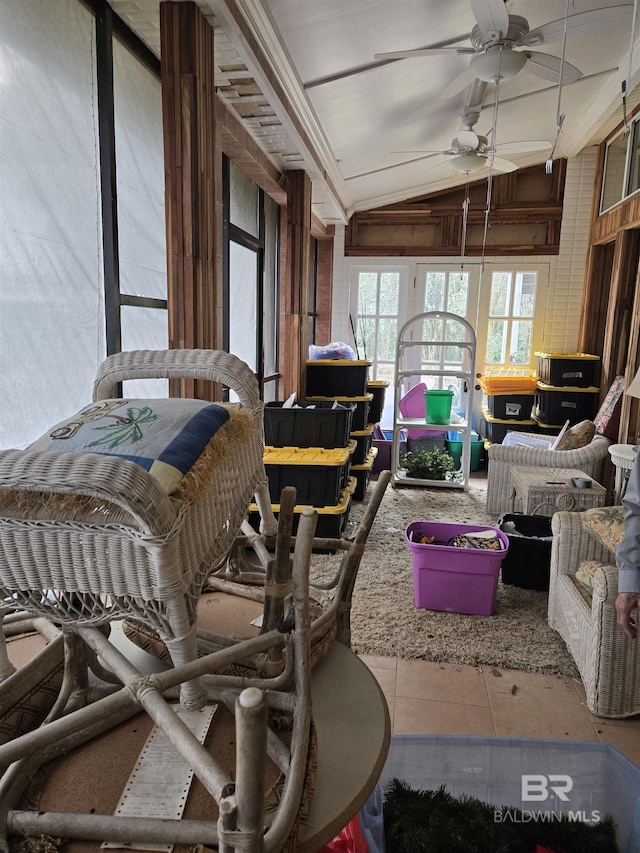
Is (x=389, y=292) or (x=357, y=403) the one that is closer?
(x=357, y=403)

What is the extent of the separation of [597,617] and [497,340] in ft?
16.7

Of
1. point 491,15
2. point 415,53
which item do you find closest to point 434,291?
point 415,53

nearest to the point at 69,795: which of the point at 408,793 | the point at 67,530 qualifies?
the point at 67,530

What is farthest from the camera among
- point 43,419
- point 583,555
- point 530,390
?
point 530,390

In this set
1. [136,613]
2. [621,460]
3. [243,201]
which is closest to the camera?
[136,613]

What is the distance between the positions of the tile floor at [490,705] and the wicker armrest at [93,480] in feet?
5.59

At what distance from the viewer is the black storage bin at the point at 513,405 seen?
20.1 ft

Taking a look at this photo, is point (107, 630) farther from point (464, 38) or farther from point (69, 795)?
point (464, 38)

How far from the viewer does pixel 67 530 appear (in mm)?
880

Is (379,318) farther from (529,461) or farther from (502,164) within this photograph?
(529,461)

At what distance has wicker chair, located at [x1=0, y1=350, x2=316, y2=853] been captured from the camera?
0.73m

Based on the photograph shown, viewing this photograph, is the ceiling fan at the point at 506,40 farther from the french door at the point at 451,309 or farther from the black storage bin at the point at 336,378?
the french door at the point at 451,309

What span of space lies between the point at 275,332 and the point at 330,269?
212 centimetres

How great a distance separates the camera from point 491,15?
8.36ft
